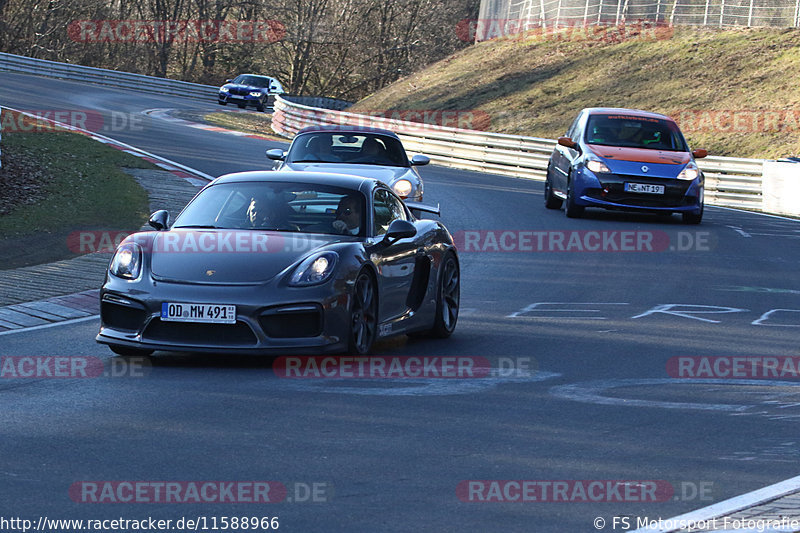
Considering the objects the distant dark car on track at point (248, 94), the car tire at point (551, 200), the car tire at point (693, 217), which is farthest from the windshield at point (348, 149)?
the distant dark car on track at point (248, 94)

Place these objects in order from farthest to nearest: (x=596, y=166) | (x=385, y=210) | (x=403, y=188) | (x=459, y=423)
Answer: (x=596, y=166) < (x=403, y=188) < (x=385, y=210) < (x=459, y=423)

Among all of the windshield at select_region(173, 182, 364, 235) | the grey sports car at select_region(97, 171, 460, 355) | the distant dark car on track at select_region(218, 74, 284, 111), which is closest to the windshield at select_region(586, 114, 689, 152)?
the grey sports car at select_region(97, 171, 460, 355)

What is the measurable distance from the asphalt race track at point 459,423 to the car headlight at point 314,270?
2.30 feet

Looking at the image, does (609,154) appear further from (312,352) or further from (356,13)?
(356,13)

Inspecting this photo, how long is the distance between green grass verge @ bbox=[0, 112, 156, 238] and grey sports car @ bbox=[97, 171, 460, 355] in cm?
607

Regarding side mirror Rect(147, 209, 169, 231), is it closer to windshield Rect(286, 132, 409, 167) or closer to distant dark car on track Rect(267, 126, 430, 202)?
distant dark car on track Rect(267, 126, 430, 202)

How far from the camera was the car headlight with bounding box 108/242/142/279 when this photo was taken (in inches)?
344

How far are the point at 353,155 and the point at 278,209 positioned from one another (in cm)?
786

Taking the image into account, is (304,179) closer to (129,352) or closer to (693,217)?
(129,352)

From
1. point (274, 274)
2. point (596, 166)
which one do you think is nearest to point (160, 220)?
point (274, 274)

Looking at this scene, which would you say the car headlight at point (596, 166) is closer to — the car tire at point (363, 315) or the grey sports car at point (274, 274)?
the grey sports car at point (274, 274)

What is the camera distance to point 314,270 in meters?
8.64

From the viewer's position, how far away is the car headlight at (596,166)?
20.4m

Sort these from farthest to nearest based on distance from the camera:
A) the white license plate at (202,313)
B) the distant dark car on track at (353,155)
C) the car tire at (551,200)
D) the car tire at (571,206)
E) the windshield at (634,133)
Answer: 1. the car tire at (551,200)
2. the windshield at (634,133)
3. the car tire at (571,206)
4. the distant dark car on track at (353,155)
5. the white license plate at (202,313)
